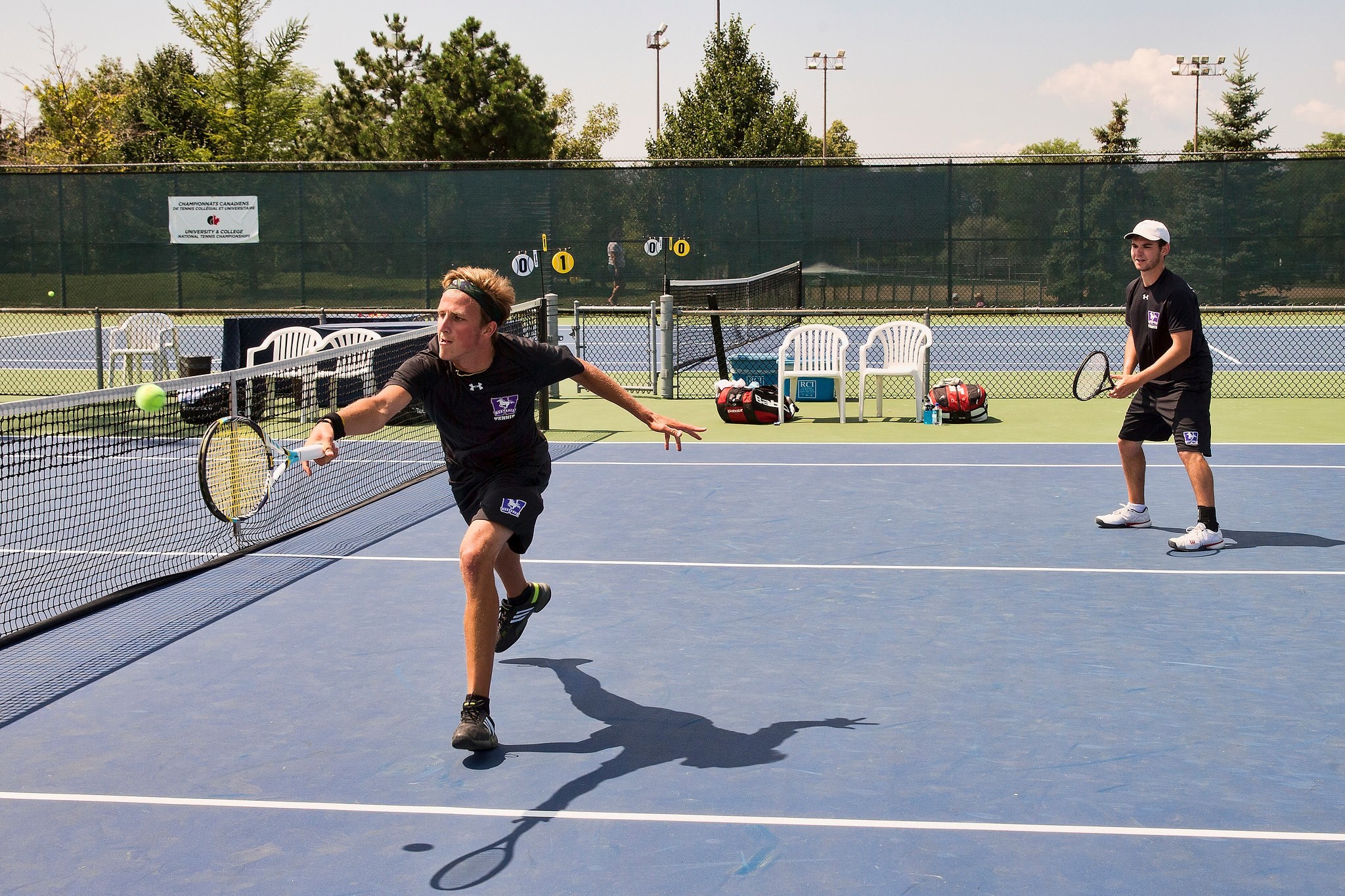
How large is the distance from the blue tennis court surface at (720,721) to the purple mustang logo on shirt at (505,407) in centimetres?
112

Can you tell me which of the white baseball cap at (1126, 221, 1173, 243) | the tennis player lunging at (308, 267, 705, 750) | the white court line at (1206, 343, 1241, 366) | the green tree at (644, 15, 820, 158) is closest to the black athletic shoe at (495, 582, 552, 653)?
the tennis player lunging at (308, 267, 705, 750)

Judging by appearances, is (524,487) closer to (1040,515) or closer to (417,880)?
(417,880)

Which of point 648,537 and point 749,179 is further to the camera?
point 749,179

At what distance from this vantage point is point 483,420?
4.72 metres

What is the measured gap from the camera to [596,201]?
24859mm

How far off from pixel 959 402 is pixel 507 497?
880 cm

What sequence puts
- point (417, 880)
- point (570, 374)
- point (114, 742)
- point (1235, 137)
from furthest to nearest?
point (1235, 137)
point (570, 374)
point (114, 742)
point (417, 880)

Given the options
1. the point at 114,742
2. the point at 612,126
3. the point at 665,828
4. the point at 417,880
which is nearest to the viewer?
the point at 417,880

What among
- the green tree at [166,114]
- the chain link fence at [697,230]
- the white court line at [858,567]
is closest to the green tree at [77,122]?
the green tree at [166,114]

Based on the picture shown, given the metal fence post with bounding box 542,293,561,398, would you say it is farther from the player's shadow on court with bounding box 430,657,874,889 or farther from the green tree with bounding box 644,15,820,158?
the green tree with bounding box 644,15,820,158

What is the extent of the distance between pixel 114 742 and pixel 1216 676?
4.23 metres

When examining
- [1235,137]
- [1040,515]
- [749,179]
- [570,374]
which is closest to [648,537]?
[1040,515]

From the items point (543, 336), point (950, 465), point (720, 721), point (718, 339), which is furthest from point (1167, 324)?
point (718, 339)

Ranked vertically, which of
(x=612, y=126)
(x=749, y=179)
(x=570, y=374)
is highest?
(x=612, y=126)
